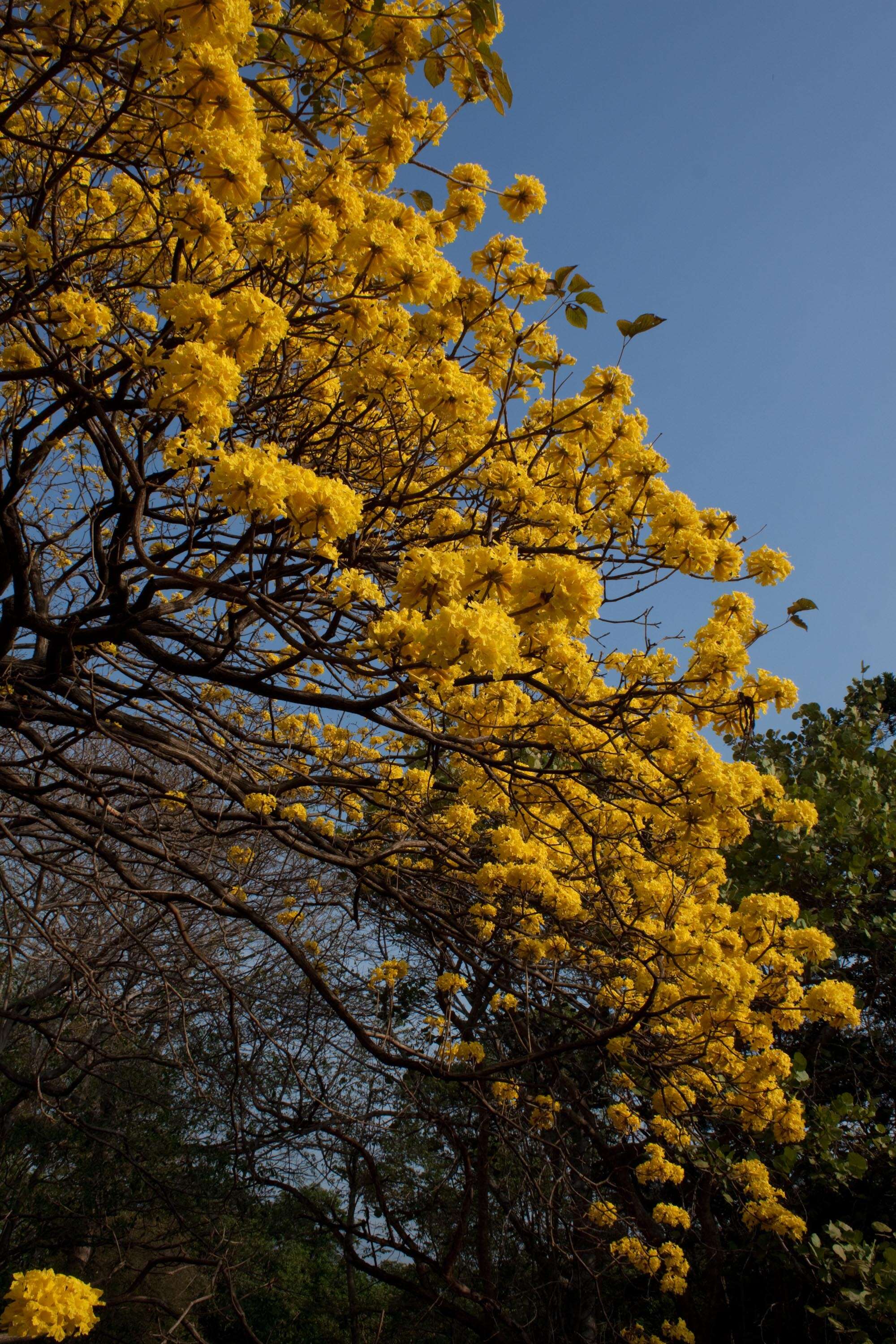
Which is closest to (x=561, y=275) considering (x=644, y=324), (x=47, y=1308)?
(x=644, y=324)

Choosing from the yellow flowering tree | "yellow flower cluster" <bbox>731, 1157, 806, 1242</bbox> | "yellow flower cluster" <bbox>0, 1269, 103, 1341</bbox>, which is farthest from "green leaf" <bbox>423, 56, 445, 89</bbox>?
"yellow flower cluster" <bbox>731, 1157, 806, 1242</bbox>

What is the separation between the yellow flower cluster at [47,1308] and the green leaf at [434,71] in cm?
428

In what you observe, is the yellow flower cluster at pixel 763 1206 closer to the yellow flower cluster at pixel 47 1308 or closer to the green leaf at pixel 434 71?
the yellow flower cluster at pixel 47 1308

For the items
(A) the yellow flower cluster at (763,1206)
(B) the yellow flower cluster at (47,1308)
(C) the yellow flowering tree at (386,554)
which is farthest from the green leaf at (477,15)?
(A) the yellow flower cluster at (763,1206)

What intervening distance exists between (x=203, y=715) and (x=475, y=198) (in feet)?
9.21

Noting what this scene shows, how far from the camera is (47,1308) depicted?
2.73 metres

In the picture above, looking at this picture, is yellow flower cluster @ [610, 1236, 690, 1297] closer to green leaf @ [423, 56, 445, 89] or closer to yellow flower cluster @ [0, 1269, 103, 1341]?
yellow flower cluster @ [0, 1269, 103, 1341]

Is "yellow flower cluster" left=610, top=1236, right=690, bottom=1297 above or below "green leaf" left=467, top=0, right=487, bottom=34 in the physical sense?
below

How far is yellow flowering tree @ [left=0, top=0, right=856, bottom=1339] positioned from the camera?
2.19 meters

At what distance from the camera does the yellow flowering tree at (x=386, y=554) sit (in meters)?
2.19

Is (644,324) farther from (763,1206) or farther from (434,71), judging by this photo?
(763,1206)

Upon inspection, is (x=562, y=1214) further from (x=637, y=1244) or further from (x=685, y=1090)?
(x=685, y=1090)

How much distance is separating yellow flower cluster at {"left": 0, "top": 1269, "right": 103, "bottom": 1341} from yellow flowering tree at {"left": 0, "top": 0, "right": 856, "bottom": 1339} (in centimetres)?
115

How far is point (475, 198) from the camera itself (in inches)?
141
